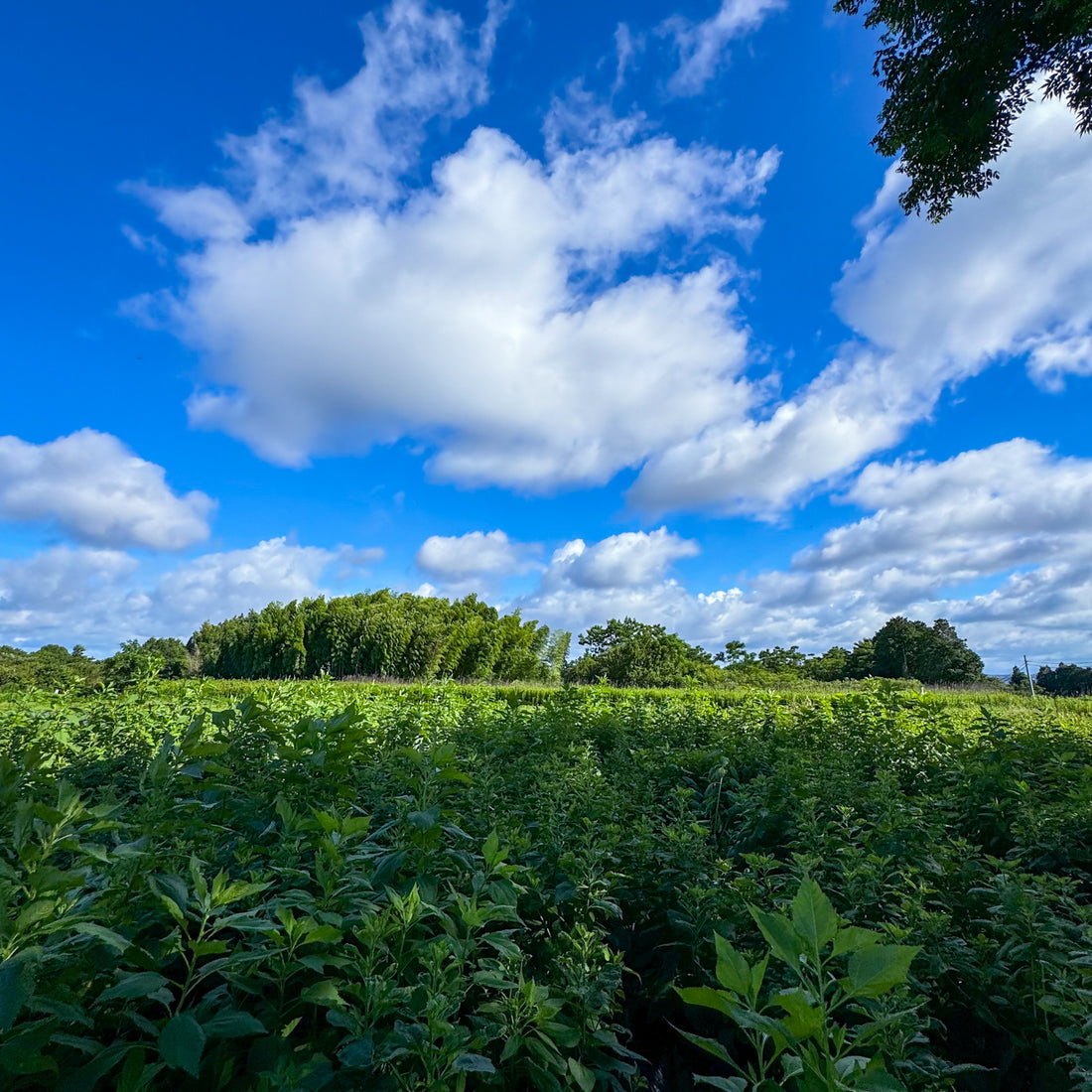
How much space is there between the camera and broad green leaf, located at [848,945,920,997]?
2.59ft

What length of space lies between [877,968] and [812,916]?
0.09 metres

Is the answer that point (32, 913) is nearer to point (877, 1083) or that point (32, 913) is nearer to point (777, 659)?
point (877, 1083)

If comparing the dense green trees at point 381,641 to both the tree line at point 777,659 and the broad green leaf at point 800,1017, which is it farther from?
the broad green leaf at point 800,1017

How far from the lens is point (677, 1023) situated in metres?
2.01

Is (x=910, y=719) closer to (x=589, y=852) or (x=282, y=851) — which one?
(x=589, y=852)

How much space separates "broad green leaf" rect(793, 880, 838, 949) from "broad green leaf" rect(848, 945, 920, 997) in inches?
1.7

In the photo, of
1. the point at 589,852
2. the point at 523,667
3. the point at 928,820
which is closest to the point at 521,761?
the point at 589,852

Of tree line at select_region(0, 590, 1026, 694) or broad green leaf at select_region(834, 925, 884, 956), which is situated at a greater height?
tree line at select_region(0, 590, 1026, 694)

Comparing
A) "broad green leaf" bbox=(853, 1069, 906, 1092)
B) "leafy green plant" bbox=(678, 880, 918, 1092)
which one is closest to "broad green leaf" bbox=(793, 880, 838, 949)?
"leafy green plant" bbox=(678, 880, 918, 1092)

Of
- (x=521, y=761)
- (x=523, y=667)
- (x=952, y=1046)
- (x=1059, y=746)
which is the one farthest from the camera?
(x=523, y=667)

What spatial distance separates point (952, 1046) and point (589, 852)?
48.5 inches

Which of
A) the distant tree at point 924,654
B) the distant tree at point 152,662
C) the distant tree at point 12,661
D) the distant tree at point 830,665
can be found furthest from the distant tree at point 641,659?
the distant tree at point 12,661

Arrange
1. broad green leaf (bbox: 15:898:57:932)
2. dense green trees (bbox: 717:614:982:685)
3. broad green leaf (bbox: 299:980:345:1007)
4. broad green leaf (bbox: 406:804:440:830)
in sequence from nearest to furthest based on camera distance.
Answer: broad green leaf (bbox: 15:898:57:932) < broad green leaf (bbox: 299:980:345:1007) < broad green leaf (bbox: 406:804:440:830) < dense green trees (bbox: 717:614:982:685)

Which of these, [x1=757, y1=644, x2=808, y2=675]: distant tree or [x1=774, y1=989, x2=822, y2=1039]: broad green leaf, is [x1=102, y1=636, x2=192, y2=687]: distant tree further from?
[x1=757, y1=644, x2=808, y2=675]: distant tree
